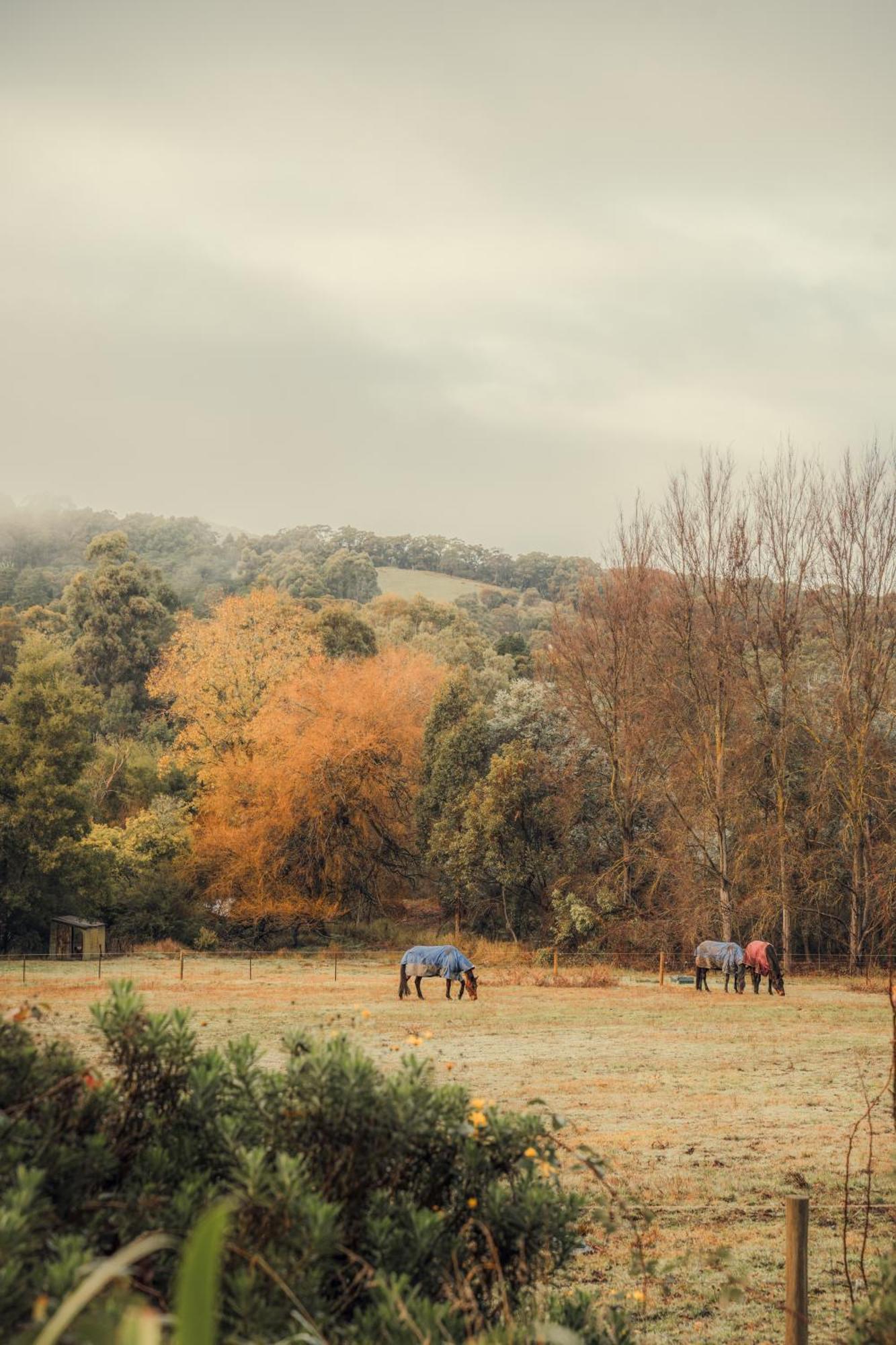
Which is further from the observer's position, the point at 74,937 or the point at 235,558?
the point at 235,558

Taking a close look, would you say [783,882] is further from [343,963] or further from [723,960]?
[343,963]

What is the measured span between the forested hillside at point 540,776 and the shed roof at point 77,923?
11.4 inches

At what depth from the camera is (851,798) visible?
3105 cm

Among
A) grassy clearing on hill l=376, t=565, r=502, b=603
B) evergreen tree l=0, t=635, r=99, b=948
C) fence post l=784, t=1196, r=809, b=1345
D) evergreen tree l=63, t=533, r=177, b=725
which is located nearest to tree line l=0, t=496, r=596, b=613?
grassy clearing on hill l=376, t=565, r=502, b=603

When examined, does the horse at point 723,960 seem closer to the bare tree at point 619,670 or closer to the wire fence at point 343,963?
the wire fence at point 343,963

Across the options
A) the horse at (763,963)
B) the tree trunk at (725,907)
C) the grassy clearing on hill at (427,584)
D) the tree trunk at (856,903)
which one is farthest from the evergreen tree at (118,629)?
the grassy clearing on hill at (427,584)

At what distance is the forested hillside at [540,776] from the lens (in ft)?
105

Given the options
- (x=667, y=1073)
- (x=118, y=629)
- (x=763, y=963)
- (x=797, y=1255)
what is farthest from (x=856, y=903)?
(x=118, y=629)

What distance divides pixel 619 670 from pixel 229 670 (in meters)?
14.1

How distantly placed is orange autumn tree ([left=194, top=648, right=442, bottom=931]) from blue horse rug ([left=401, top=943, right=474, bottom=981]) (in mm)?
13380

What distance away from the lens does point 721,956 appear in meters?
26.6

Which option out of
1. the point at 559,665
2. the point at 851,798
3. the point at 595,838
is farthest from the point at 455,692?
the point at 851,798

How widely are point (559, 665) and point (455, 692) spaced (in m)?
3.66

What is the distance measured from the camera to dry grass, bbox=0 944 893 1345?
290 inches
